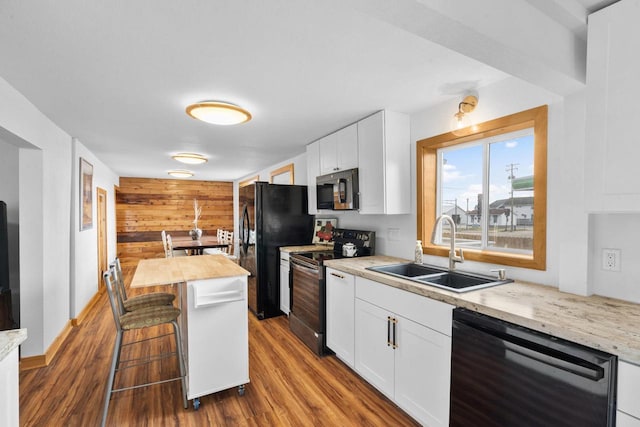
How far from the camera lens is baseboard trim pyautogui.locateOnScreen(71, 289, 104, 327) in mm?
3483

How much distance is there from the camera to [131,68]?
1835 mm

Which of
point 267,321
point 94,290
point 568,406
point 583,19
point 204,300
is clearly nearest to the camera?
point 568,406

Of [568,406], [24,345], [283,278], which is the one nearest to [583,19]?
[568,406]

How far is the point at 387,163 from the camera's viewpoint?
8.62ft

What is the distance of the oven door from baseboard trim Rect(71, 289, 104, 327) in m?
2.55

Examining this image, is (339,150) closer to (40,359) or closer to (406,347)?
(406,347)

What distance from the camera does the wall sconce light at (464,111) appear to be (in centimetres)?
216

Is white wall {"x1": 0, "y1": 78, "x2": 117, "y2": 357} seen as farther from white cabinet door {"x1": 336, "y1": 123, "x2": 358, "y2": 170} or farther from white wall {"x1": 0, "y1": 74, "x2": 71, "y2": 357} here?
white cabinet door {"x1": 336, "y1": 123, "x2": 358, "y2": 170}

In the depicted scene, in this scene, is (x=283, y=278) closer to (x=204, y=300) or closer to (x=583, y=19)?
(x=204, y=300)

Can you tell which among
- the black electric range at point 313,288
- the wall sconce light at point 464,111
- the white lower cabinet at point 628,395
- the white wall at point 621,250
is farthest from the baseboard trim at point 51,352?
the white wall at point 621,250

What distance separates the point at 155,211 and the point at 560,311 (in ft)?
27.7

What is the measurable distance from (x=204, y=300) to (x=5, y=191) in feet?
7.22

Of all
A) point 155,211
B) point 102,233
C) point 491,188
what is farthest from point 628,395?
point 155,211

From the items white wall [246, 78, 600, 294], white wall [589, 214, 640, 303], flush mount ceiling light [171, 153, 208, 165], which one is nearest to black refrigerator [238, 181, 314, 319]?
flush mount ceiling light [171, 153, 208, 165]
